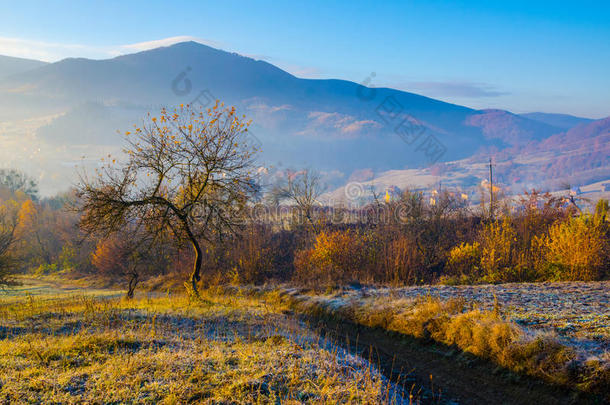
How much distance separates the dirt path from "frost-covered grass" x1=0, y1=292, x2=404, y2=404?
1.04 m

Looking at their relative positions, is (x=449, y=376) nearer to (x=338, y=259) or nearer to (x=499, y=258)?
(x=499, y=258)

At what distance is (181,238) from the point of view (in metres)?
16.7

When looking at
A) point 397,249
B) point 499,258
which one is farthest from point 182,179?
point 499,258

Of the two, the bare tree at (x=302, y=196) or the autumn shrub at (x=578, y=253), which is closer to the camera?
the autumn shrub at (x=578, y=253)

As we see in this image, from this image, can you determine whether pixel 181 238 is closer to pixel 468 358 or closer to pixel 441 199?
pixel 468 358

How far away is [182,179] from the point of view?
55.9 ft

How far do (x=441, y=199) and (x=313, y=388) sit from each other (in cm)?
2818

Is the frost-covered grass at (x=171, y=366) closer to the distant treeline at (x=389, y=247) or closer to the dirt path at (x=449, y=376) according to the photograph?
the dirt path at (x=449, y=376)

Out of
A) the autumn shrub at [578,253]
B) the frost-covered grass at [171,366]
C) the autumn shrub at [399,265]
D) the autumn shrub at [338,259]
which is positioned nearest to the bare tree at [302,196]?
the autumn shrub at [338,259]

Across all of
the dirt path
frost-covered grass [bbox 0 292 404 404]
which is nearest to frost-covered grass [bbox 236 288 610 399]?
the dirt path

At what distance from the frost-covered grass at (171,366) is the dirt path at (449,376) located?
1.04 meters

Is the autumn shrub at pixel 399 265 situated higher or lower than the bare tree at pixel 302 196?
lower

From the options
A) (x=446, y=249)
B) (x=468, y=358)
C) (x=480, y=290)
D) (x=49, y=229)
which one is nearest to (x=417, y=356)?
(x=468, y=358)

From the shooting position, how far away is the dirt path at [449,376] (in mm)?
7090
